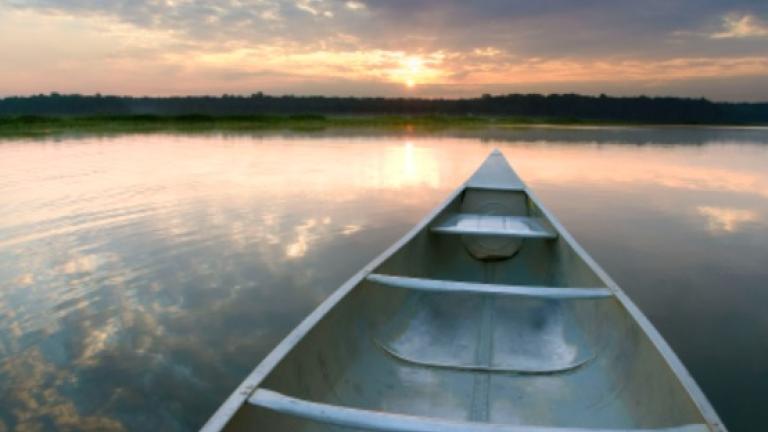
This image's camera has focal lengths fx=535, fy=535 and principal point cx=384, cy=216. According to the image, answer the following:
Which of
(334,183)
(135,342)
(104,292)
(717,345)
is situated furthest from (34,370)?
(334,183)

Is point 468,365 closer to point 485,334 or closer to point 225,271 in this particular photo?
point 485,334

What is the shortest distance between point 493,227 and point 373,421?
4950 mm

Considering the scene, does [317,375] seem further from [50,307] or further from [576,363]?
Answer: [50,307]

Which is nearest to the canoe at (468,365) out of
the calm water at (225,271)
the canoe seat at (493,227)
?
the canoe seat at (493,227)

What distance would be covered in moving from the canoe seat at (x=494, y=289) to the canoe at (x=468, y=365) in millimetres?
11

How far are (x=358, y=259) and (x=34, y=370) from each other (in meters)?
4.62

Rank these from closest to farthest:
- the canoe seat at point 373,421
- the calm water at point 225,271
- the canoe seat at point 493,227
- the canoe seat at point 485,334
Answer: the canoe seat at point 373,421 < the canoe seat at point 485,334 < the calm water at point 225,271 < the canoe seat at point 493,227

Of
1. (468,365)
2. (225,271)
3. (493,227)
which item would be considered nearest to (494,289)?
(468,365)

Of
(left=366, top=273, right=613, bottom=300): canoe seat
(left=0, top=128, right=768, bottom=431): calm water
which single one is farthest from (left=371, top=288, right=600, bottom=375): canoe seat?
(left=0, top=128, right=768, bottom=431): calm water

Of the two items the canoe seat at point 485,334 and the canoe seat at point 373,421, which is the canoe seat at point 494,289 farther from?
the canoe seat at point 373,421

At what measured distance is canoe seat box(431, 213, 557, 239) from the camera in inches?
252

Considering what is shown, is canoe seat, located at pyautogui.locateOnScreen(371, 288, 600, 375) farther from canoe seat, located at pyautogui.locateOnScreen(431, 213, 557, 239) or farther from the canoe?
canoe seat, located at pyautogui.locateOnScreen(431, 213, 557, 239)

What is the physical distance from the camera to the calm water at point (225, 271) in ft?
14.9

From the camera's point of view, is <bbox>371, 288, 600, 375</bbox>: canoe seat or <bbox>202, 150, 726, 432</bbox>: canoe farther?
<bbox>371, 288, 600, 375</bbox>: canoe seat
